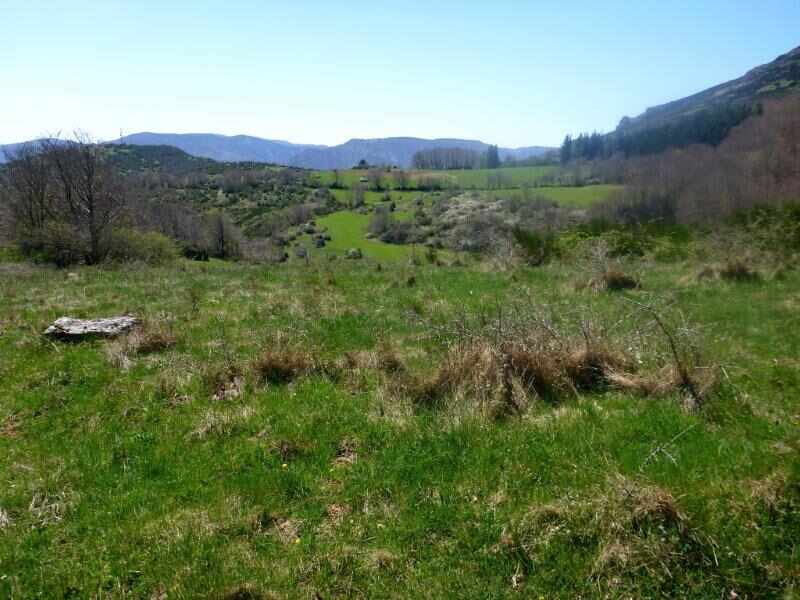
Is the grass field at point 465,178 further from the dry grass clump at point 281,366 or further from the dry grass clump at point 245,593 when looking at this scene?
the dry grass clump at point 245,593

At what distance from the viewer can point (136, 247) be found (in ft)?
82.8

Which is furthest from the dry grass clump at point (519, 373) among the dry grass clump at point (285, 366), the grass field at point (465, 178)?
the grass field at point (465, 178)

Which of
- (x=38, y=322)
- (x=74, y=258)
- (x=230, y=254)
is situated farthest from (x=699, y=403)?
(x=230, y=254)

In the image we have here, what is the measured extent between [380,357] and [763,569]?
4835 mm

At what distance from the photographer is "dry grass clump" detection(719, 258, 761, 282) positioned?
13773mm

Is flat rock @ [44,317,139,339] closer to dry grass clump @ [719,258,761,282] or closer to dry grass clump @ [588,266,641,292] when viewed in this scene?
dry grass clump @ [588,266,641,292]

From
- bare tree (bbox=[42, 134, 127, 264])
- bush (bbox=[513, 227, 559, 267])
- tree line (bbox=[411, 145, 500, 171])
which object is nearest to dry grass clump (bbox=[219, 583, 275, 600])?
bush (bbox=[513, 227, 559, 267])

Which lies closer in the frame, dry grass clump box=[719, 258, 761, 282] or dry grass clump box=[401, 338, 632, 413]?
dry grass clump box=[401, 338, 632, 413]

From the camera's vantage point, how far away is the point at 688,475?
3.98 metres

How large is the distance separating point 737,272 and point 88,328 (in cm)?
1662

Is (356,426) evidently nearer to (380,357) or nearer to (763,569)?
(380,357)

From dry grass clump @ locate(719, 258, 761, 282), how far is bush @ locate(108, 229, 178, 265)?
2402 cm

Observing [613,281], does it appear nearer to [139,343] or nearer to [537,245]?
[537,245]

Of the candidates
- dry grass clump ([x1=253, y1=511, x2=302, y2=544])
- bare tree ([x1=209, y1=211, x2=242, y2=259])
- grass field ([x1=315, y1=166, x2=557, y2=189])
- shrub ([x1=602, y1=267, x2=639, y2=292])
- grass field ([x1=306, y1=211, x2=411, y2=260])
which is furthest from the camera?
grass field ([x1=315, y1=166, x2=557, y2=189])
